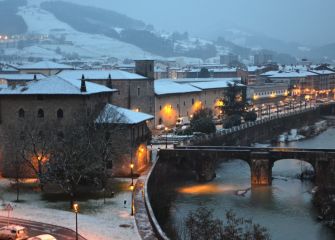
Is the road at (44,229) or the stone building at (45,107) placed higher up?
the stone building at (45,107)

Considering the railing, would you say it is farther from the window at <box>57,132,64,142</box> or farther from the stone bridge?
the stone bridge

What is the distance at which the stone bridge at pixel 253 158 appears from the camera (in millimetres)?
50250

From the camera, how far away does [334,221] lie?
3884 cm

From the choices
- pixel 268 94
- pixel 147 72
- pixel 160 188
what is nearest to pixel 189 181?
pixel 160 188

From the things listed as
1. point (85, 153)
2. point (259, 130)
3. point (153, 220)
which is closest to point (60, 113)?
A: point (85, 153)

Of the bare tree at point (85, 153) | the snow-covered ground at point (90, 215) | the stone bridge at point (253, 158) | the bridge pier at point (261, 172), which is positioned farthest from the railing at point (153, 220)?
the bridge pier at point (261, 172)

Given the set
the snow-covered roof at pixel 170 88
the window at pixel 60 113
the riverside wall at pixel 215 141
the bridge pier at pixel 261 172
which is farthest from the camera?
the snow-covered roof at pixel 170 88

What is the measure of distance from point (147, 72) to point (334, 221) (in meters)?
41.3

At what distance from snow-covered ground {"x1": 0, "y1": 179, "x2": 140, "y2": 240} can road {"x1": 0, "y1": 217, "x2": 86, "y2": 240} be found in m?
0.52

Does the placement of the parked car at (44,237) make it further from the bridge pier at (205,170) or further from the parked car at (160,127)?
the parked car at (160,127)

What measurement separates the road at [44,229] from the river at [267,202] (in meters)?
8.92

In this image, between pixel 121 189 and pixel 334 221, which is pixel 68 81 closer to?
pixel 121 189

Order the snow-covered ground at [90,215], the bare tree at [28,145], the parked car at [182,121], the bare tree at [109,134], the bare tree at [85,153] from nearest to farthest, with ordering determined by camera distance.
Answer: the snow-covered ground at [90,215]
the bare tree at [85,153]
the bare tree at [109,134]
the bare tree at [28,145]
the parked car at [182,121]

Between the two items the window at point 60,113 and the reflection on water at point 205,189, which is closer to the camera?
the window at point 60,113
